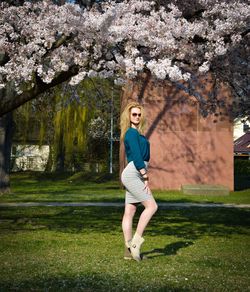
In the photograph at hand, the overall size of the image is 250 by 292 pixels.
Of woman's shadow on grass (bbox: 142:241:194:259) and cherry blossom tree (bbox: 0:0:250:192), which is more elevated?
cherry blossom tree (bbox: 0:0:250:192)

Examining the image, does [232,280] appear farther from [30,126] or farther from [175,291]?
[30,126]

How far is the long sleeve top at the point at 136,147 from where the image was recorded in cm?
762

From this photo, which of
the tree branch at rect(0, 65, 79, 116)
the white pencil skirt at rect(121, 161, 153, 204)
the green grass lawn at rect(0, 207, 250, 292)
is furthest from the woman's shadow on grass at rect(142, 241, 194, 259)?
the tree branch at rect(0, 65, 79, 116)

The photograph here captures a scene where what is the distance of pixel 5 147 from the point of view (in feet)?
76.4

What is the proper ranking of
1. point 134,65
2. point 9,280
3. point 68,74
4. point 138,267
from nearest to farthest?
1. point 9,280
2. point 138,267
3. point 134,65
4. point 68,74

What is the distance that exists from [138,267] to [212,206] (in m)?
11.5

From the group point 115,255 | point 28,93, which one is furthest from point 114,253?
point 28,93

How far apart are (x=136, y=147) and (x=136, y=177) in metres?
0.38

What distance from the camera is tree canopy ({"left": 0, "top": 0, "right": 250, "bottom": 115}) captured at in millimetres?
8352

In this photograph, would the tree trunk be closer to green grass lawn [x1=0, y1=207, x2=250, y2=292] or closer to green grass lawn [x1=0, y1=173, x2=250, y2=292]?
green grass lawn [x1=0, y1=173, x2=250, y2=292]

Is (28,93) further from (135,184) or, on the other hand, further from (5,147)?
(5,147)

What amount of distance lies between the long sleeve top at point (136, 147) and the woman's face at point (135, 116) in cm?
12

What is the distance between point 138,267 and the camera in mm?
7156

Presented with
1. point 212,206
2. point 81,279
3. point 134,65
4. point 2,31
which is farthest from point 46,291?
point 212,206
